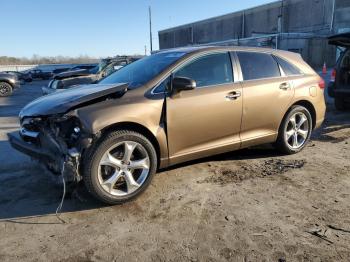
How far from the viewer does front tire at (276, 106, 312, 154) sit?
5430 mm

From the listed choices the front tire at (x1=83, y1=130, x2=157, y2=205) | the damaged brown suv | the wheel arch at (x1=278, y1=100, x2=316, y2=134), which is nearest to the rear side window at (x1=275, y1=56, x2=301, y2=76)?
the damaged brown suv

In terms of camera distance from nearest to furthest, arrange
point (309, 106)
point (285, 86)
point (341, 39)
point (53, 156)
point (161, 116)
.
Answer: point (53, 156) → point (161, 116) → point (285, 86) → point (309, 106) → point (341, 39)

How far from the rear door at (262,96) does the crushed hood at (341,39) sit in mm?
3660

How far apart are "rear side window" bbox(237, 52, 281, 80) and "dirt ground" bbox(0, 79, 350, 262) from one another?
1260 mm

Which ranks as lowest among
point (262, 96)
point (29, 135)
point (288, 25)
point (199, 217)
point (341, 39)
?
Answer: point (199, 217)

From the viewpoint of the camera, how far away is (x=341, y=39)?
826 cm

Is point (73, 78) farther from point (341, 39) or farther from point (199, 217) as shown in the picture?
point (199, 217)

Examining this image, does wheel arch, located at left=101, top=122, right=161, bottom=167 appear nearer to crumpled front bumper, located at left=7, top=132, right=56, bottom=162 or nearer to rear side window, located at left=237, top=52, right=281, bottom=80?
crumpled front bumper, located at left=7, top=132, right=56, bottom=162

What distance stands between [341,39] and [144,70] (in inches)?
223

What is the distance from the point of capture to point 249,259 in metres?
2.91

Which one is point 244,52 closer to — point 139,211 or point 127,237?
point 139,211

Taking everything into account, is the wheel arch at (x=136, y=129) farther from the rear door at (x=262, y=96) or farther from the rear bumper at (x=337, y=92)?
the rear bumper at (x=337, y=92)

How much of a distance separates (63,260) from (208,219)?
1.40 metres

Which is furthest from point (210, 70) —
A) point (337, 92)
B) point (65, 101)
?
point (337, 92)
